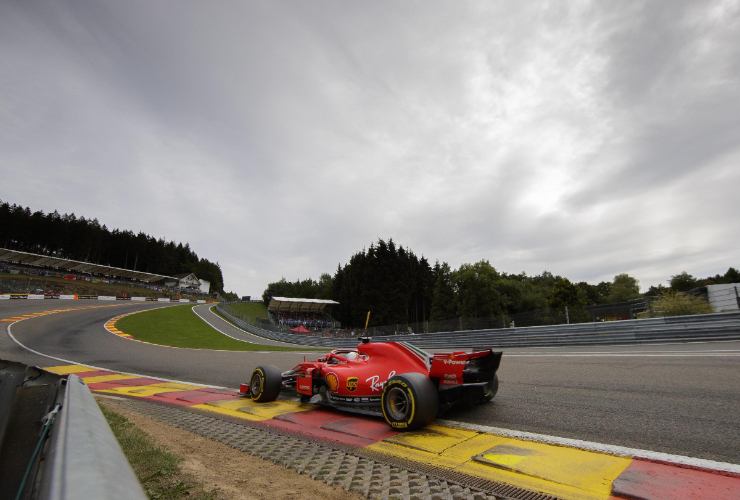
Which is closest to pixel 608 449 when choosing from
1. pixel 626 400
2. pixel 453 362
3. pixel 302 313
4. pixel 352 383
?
pixel 453 362

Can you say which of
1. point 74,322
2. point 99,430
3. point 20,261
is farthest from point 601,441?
point 20,261

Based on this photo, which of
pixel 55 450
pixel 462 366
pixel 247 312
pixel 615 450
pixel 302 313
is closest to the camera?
pixel 55 450

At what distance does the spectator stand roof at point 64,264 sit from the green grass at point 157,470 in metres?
89.3

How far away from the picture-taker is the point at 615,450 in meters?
3.54

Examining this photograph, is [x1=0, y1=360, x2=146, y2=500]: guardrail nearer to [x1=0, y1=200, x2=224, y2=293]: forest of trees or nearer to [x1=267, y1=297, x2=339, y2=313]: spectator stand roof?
[x1=267, y1=297, x2=339, y2=313]: spectator stand roof

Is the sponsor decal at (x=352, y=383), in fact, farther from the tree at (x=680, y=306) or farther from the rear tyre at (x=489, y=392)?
the tree at (x=680, y=306)

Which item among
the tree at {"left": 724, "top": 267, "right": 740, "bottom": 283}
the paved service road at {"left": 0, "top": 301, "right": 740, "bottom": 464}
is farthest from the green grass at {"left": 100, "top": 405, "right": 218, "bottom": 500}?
the tree at {"left": 724, "top": 267, "right": 740, "bottom": 283}

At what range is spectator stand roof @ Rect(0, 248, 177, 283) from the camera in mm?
72500

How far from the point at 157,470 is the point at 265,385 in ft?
11.6

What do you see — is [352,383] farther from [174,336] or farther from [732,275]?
[732,275]

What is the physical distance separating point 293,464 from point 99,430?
2.29 m

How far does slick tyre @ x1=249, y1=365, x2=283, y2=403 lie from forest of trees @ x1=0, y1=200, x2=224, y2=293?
115 m

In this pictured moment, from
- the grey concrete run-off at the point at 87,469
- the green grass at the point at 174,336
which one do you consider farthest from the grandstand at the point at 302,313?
the grey concrete run-off at the point at 87,469

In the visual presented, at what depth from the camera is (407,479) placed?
323 cm
